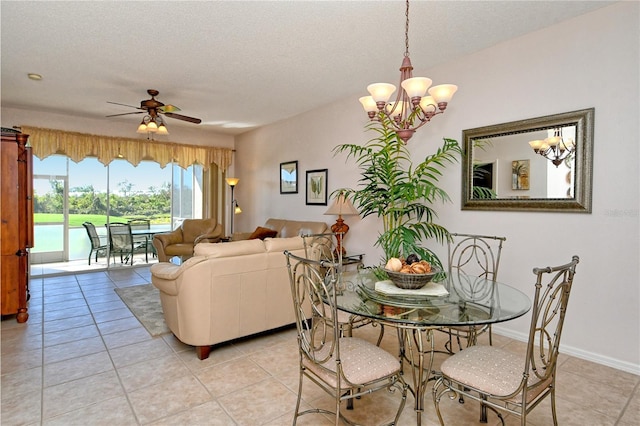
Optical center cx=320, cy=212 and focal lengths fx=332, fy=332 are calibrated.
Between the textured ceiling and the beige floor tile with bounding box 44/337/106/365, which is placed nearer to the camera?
the textured ceiling

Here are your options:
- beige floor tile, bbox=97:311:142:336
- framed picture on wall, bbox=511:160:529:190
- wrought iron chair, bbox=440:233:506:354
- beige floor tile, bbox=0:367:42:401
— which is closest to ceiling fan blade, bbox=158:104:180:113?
beige floor tile, bbox=97:311:142:336

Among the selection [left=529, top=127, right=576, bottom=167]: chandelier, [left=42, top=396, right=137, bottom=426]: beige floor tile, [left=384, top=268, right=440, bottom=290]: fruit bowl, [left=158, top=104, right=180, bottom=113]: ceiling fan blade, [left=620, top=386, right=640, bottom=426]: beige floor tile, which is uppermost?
[left=158, top=104, right=180, bottom=113]: ceiling fan blade

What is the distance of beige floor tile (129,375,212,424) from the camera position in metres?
2.00

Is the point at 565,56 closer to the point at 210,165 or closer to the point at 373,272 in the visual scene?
the point at 373,272

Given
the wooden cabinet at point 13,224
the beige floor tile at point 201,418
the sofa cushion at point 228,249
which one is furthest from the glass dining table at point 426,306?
the wooden cabinet at point 13,224

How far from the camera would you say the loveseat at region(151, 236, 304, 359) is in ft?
8.62

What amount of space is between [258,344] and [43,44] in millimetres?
3418

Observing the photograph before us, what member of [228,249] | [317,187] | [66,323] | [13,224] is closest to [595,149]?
[228,249]

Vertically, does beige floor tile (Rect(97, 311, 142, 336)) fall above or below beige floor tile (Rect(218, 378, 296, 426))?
above

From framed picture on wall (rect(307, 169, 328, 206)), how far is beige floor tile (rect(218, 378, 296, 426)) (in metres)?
3.22

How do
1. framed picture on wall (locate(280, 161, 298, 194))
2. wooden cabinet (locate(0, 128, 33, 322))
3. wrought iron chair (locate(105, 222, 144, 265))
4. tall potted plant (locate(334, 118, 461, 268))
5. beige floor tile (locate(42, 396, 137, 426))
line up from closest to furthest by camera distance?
beige floor tile (locate(42, 396, 137, 426)) < tall potted plant (locate(334, 118, 461, 268)) < wooden cabinet (locate(0, 128, 33, 322)) < framed picture on wall (locate(280, 161, 298, 194)) < wrought iron chair (locate(105, 222, 144, 265))

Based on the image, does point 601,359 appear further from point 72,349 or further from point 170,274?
point 72,349

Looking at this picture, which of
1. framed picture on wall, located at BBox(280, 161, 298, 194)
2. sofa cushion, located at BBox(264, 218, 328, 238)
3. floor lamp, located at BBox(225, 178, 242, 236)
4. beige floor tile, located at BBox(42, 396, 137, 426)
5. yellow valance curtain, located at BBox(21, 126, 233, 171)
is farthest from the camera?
floor lamp, located at BBox(225, 178, 242, 236)

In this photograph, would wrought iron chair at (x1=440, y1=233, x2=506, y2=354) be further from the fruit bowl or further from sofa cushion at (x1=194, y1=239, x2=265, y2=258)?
sofa cushion at (x1=194, y1=239, x2=265, y2=258)
